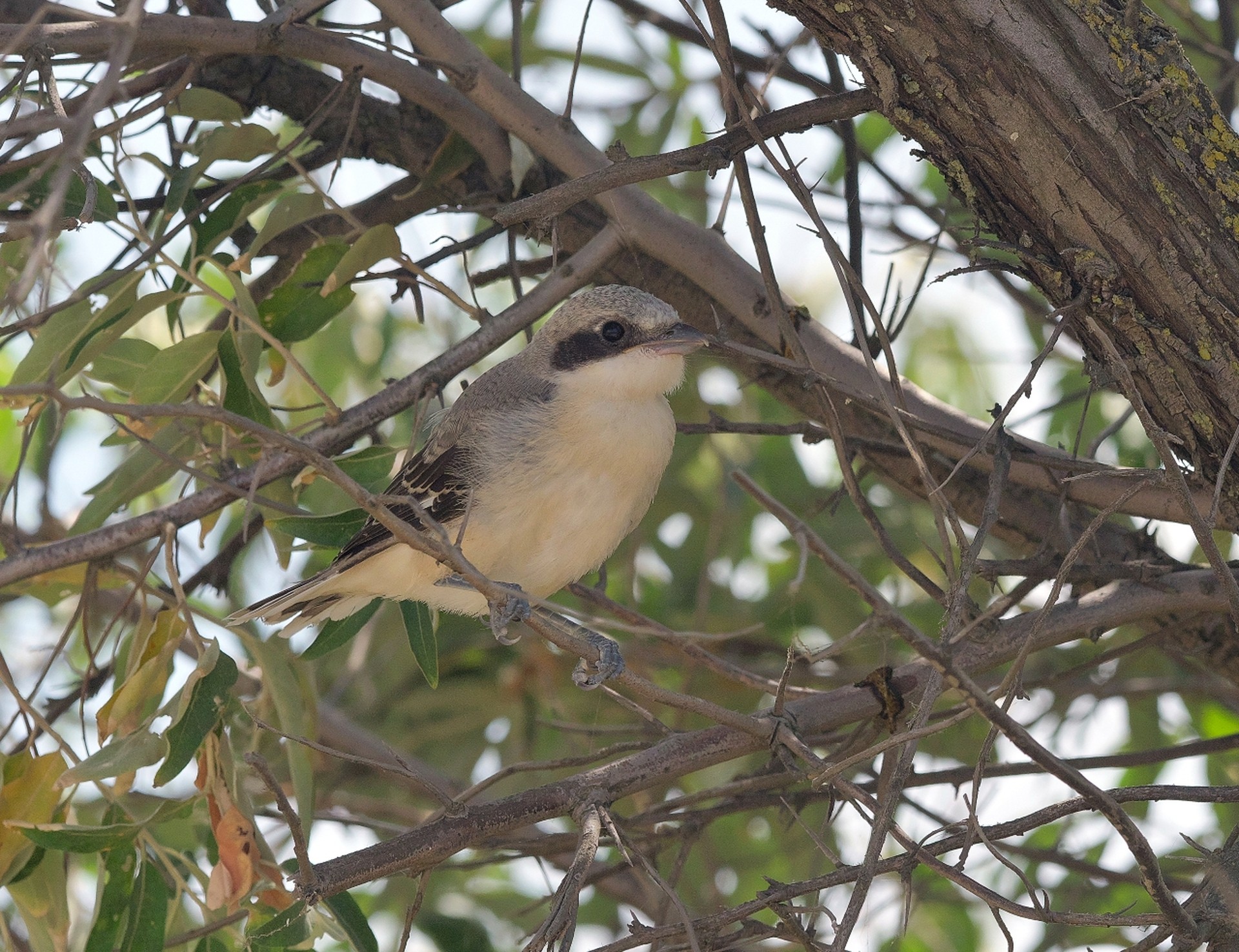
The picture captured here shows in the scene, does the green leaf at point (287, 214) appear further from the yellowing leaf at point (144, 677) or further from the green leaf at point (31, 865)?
the green leaf at point (31, 865)

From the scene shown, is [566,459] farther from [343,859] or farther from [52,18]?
[52,18]

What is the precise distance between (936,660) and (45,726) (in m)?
2.46

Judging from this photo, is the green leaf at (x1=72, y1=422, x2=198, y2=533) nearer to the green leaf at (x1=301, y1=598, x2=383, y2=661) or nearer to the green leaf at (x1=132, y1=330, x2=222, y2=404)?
the green leaf at (x1=132, y1=330, x2=222, y2=404)

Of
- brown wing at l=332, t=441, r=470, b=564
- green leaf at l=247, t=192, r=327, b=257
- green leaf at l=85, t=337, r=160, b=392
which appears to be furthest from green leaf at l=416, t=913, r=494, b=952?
green leaf at l=247, t=192, r=327, b=257

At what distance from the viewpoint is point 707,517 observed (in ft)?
19.0

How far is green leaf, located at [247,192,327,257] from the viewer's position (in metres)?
3.85

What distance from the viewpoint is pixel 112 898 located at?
3502 millimetres

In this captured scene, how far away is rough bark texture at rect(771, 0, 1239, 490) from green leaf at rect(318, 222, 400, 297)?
58.8 inches

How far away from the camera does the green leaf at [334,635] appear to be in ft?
12.8

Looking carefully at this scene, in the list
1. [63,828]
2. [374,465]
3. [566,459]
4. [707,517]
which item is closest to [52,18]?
[374,465]

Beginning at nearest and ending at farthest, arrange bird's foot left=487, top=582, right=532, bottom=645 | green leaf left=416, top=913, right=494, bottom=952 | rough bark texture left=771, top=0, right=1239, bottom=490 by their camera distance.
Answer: rough bark texture left=771, top=0, right=1239, bottom=490
bird's foot left=487, top=582, right=532, bottom=645
green leaf left=416, top=913, right=494, bottom=952

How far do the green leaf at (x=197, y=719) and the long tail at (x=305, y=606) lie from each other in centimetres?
46

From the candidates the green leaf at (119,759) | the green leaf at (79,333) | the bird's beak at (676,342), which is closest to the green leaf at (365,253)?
the green leaf at (79,333)

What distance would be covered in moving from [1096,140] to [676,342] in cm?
144
